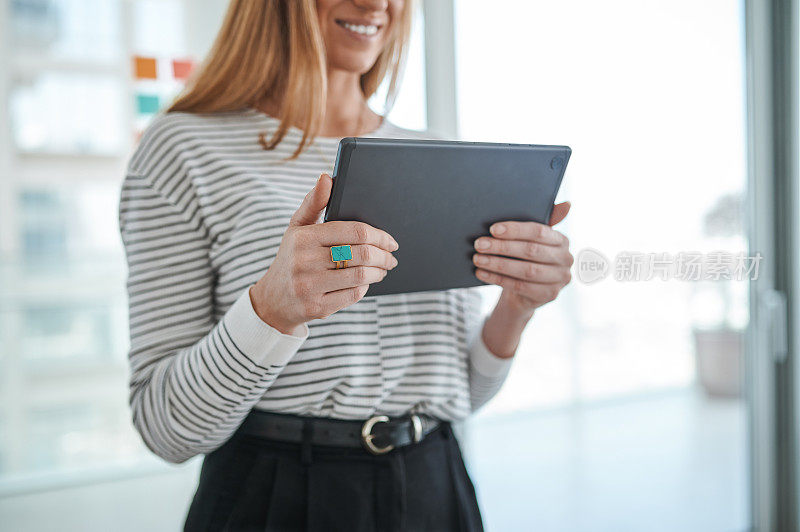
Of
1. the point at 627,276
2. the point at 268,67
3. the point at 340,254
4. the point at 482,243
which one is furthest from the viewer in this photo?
the point at 627,276

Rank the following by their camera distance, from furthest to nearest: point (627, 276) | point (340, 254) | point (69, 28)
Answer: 1. point (627, 276)
2. point (69, 28)
3. point (340, 254)

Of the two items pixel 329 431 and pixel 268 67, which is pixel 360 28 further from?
pixel 329 431

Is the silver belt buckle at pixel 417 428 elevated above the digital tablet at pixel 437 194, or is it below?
below

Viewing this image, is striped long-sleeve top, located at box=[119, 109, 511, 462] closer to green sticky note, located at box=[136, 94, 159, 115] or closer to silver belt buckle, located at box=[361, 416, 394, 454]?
silver belt buckle, located at box=[361, 416, 394, 454]

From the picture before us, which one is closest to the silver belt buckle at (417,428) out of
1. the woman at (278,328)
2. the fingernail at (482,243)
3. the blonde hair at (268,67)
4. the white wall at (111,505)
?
the woman at (278,328)

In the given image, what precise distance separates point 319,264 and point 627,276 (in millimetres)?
1427

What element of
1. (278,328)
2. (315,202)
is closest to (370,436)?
(278,328)

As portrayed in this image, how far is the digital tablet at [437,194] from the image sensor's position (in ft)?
1.95

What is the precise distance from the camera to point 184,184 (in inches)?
29.6

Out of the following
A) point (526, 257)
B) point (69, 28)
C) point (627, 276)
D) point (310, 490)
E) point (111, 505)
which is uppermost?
point (69, 28)

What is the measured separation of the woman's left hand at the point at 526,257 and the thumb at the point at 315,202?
20cm

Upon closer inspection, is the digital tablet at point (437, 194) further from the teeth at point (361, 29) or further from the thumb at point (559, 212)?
the teeth at point (361, 29)

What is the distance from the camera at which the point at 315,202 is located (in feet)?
1.87

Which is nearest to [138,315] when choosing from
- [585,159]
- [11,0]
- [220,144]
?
[220,144]
